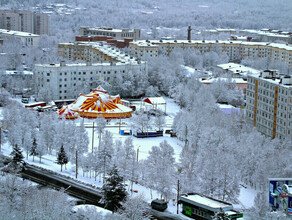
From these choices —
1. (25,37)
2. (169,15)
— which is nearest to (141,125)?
(25,37)

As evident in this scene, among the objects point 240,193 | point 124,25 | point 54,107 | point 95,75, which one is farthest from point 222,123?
point 124,25

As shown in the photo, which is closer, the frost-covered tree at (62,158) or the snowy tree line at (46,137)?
the frost-covered tree at (62,158)

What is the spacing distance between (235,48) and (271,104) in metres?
46.6

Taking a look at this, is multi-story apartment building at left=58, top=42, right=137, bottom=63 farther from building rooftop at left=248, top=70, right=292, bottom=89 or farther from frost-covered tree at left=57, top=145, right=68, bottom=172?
frost-covered tree at left=57, top=145, right=68, bottom=172

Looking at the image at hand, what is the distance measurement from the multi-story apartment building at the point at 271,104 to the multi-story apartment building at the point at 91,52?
21.6m

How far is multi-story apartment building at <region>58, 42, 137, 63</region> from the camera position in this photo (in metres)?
59.7

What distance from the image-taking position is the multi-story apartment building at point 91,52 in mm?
59725

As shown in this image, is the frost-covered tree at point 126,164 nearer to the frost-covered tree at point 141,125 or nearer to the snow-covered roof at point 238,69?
the frost-covered tree at point 141,125

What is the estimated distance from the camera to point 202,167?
26.9 meters

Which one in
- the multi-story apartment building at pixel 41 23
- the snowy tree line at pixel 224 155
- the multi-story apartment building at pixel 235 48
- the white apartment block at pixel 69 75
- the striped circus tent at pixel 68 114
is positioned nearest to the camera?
the snowy tree line at pixel 224 155

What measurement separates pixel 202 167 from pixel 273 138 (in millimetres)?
9700

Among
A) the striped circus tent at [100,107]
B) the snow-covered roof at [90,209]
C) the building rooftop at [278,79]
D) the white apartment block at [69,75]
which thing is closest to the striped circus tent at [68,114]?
the striped circus tent at [100,107]

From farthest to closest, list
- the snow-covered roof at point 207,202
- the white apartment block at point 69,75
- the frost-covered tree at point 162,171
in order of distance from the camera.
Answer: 1. the white apartment block at point 69,75
2. the frost-covered tree at point 162,171
3. the snow-covered roof at point 207,202

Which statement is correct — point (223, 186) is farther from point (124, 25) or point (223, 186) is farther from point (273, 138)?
point (124, 25)
